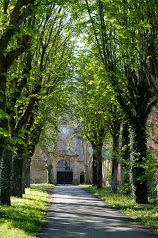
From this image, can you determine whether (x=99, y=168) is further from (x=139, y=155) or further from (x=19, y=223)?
(x=19, y=223)

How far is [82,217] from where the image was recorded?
16.3 metres

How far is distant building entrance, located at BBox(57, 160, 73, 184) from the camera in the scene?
7444 centimetres

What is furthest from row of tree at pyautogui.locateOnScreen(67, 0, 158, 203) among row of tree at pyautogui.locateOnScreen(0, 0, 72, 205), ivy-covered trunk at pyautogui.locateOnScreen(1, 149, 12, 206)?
ivy-covered trunk at pyautogui.locateOnScreen(1, 149, 12, 206)

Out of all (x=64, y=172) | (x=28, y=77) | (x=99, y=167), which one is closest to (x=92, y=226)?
(x=28, y=77)

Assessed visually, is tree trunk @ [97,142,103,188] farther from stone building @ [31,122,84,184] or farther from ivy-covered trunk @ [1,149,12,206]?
stone building @ [31,122,84,184]

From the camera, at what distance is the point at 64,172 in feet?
247

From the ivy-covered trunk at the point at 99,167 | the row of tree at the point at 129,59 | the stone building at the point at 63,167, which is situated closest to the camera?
the row of tree at the point at 129,59

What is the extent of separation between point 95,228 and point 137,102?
884 cm

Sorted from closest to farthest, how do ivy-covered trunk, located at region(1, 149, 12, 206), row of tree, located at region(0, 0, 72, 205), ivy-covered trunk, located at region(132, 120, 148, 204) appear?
1. row of tree, located at region(0, 0, 72, 205)
2. ivy-covered trunk, located at region(1, 149, 12, 206)
3. ivy-covered trunk, located at region(132, 120, 148, 204)

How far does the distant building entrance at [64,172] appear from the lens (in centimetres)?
7444

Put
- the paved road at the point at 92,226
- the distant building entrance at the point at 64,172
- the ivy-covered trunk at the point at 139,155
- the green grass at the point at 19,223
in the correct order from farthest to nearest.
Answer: the distant building entrance at the point at 64,172
the ivy-covered trunk at the point at 139,155
the paved road at the point at 92,226
the green grass at the point at 19,223

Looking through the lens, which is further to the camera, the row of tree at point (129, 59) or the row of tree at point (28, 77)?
the row of tree at point (129, 59)

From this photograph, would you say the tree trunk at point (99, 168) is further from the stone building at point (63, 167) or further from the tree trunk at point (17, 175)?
the stone building at point (63, 167)

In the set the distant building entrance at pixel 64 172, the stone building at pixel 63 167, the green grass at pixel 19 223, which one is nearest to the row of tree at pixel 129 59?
the green grass at pixel 19 223
